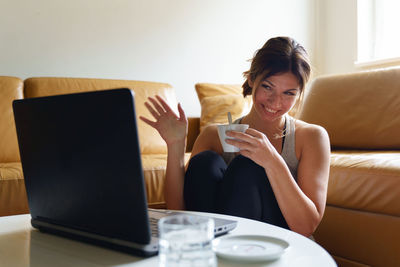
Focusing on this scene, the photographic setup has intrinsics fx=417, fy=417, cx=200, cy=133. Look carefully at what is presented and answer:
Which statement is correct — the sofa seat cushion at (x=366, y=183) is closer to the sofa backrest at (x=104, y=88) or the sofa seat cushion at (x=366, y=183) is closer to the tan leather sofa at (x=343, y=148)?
the tan leather sofa at (x=343, y=148)

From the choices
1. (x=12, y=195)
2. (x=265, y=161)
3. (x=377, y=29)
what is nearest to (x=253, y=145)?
(x=265, y=161)

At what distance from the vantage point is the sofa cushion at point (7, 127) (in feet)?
7.04

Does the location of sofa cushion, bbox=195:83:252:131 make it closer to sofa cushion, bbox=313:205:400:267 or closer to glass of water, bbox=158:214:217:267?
sofa cushion, bbox=313:205:400:267

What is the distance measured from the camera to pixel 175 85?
3.11 m

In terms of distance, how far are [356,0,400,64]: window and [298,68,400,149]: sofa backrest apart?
1042mm

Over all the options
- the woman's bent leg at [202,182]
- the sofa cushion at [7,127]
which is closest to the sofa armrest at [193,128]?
the sofa cushion at [7,127]

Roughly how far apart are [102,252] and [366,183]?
1216mm

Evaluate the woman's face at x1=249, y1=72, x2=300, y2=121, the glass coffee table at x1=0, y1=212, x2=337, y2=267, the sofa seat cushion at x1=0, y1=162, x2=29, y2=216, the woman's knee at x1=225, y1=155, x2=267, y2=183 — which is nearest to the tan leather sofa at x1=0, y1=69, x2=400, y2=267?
the sofa seat cushion at x1=0, y1=162, x2=29, y2=216

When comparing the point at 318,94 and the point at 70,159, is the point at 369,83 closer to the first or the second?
the point at 318,94

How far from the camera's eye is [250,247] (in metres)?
0.66

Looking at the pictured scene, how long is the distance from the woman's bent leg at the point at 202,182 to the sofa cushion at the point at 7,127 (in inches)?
51.4

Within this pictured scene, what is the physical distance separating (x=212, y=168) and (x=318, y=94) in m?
1.40

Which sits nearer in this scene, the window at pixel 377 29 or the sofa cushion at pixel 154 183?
the sofa cushion at pixel 154 183

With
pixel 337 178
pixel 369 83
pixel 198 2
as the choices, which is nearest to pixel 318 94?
pixel 369 83
